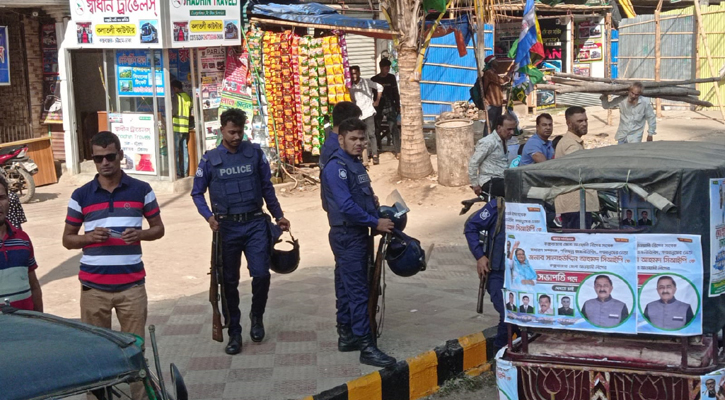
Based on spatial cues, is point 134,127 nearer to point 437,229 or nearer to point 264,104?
point 264,104

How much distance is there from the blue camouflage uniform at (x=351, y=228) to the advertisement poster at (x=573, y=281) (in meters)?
1.51

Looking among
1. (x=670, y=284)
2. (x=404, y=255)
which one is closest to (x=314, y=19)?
(x=404, y=255)

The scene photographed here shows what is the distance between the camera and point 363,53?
19.6 meters

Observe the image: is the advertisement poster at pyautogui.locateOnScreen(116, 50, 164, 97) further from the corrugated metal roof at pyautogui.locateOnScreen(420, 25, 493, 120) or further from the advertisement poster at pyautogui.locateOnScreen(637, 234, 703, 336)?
the advertisement poster at pyautogui.locateOnScreen(637, 234, 703, 336)

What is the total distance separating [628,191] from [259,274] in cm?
288

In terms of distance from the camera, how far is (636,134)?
42.0 ft

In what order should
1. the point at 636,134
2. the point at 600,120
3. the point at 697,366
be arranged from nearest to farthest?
the point at 697,366, the point at 636,134, the point at 600,120

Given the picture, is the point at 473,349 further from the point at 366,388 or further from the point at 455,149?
the point at 455,149

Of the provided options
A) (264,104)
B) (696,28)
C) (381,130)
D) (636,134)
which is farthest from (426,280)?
(696,28)

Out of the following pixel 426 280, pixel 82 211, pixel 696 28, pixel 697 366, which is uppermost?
pixel 696 28

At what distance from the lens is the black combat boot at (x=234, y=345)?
657 cm

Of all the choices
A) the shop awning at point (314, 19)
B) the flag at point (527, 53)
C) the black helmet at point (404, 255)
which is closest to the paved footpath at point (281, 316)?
the black helmet at point (404, 255)

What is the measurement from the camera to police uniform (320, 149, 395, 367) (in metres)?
6.20

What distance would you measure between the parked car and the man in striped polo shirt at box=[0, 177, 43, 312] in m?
1.07
